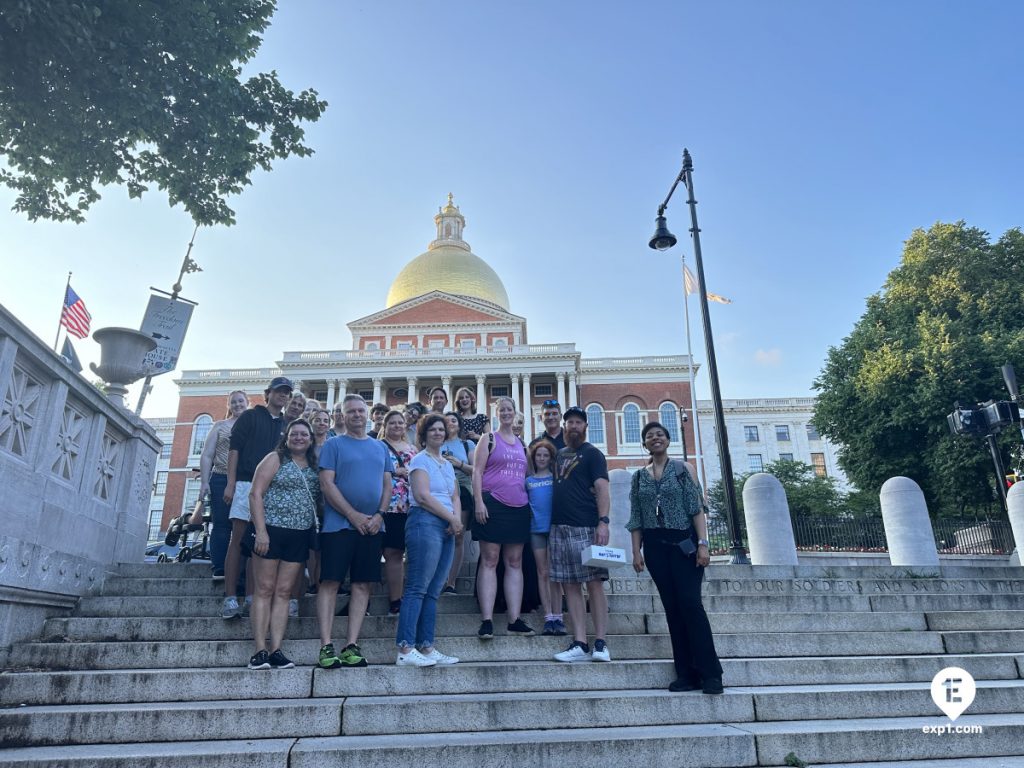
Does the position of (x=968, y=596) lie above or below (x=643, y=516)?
below

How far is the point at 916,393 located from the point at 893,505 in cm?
1615

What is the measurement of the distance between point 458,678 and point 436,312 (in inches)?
2161

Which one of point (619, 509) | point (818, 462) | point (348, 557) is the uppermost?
point (818, 462)

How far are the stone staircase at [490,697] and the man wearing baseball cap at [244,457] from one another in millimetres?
383

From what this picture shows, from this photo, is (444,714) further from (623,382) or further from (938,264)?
(623,382)

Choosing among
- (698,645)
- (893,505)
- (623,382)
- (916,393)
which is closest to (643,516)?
(698,645)

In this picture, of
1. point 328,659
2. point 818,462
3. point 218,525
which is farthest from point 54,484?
point 818,462

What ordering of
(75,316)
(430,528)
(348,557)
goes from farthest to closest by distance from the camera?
(75,316), (430,528), (348,557)

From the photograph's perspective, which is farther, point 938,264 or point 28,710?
point 938,264

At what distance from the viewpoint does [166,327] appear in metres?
8.95

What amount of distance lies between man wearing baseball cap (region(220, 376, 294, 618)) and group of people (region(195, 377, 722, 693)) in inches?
0.5

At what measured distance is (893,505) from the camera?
34.9 ft

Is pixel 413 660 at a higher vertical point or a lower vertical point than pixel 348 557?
lower

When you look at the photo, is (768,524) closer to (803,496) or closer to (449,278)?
(803,496)
